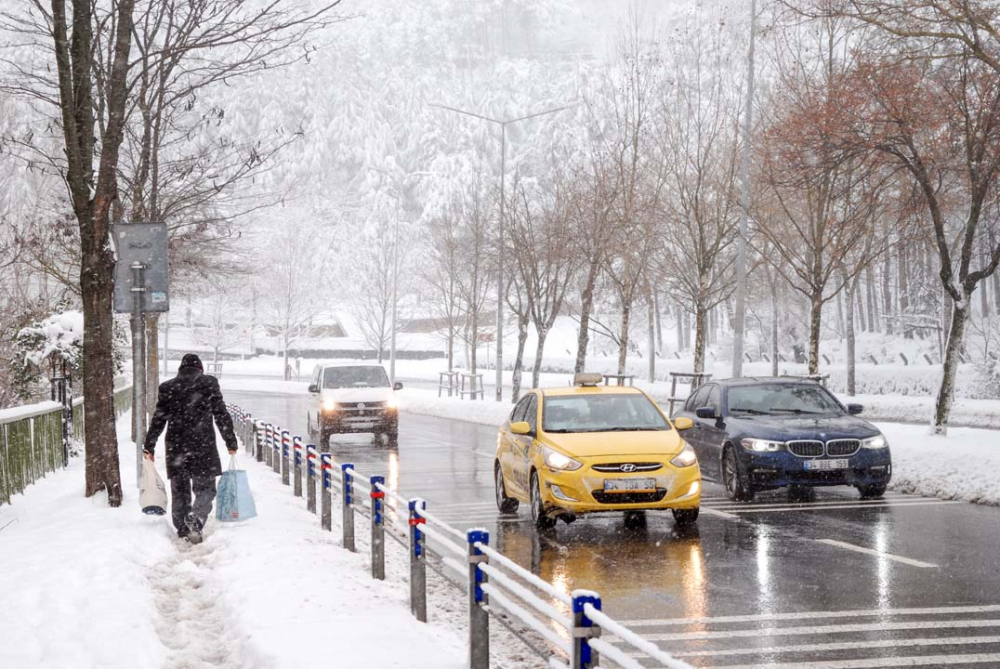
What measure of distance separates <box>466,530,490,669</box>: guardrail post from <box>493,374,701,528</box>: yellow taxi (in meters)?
4.92

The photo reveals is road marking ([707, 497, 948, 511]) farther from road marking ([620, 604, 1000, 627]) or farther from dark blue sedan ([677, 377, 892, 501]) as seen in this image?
road marking ([620, 604, 1000, 627])

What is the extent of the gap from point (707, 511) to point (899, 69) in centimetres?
855

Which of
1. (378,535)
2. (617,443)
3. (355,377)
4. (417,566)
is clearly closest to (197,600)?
(378,535)

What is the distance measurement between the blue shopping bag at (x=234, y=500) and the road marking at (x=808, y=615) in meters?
5.38

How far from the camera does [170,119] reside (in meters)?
17.6

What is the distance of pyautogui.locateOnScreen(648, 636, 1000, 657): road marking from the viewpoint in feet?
21.7

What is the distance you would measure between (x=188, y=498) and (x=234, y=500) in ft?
2.18

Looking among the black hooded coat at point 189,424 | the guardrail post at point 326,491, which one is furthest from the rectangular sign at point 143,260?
the guardrail post at point 326,491

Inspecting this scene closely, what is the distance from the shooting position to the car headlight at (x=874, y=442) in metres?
13.7

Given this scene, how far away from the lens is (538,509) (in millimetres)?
11516

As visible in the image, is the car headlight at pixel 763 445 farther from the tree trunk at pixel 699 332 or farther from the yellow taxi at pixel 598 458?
the tree trunk at pixel 699 332

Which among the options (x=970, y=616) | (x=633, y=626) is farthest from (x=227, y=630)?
(x=970, y=616)

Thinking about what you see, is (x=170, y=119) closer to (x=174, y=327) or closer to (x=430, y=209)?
(x=174, y=327)

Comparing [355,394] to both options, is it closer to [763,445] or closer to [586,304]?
[586,304]
